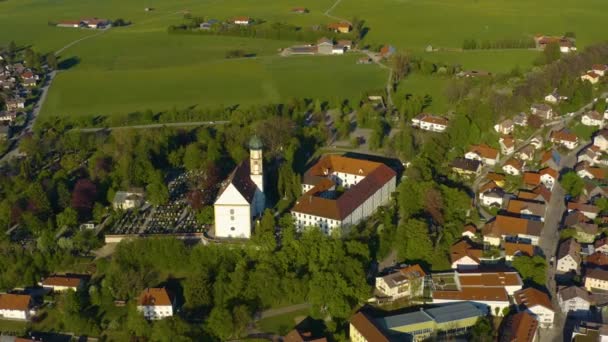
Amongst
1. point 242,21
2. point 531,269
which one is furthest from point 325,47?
point 531,269

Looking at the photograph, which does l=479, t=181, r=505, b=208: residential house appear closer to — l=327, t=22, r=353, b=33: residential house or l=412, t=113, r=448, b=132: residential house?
l=412, t=113, r=448, b=132: residential house

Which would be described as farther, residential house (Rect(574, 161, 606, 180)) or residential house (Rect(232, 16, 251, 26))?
residential house (Rect(232, 16, 251, 26))

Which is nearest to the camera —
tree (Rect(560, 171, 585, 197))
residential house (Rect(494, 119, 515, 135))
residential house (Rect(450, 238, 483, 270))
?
residential house (Rect(450, 238, 483, 270))

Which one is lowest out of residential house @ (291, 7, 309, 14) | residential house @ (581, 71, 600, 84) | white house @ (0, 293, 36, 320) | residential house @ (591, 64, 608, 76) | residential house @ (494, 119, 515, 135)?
white house @ (0, 293, 36, 320)

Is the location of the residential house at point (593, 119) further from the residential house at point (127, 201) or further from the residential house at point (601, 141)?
the residential house at point (127, 201)

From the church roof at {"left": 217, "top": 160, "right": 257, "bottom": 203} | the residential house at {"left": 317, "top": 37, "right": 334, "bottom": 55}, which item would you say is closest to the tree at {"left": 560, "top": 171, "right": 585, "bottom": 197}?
the church roof at {"left": 217, "top": 160, "right": 257, "bottom": 203}

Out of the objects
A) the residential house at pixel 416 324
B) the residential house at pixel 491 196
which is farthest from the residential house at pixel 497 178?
the residential house at pixel 416 324
